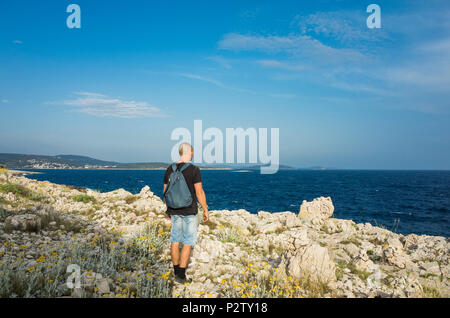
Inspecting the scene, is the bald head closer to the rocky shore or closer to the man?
the man

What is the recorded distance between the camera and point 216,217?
1027cm

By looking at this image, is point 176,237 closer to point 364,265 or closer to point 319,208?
point 364,265

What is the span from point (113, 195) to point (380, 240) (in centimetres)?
1196

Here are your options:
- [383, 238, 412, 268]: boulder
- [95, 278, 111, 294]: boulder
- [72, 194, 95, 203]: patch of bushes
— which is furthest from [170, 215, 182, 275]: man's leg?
[72, 194, 95, 203]: patch of bushes

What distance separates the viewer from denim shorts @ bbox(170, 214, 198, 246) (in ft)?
16.1

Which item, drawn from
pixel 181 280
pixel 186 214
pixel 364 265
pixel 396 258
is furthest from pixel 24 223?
pixel 396 258

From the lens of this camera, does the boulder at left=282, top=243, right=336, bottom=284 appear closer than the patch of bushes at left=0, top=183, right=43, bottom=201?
Yes

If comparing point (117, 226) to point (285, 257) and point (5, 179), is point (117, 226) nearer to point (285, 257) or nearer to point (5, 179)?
point (285, 257)

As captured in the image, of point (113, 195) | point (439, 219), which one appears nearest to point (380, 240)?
point (113, 195)

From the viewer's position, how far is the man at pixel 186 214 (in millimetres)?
4793

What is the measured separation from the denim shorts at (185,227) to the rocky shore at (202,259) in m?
0.78

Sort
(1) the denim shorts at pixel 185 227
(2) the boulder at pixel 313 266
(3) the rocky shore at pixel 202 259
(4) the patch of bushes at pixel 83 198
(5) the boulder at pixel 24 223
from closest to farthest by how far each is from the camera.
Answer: (3) the rocky shore at pixel 202 259 → (1) the denim shorts at pixel 185 227 → (2) the boulder at pixel 313 266 → (5) the boulder at pixel 24 223 → (4) the patch of bushes at pixel 83 198

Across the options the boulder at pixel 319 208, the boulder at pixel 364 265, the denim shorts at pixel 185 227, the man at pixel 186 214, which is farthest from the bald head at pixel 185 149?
the boulder at pixel 319 208

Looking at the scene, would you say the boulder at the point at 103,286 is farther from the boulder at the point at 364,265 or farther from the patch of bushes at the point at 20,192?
the patch of bushes at the point at 20,192
